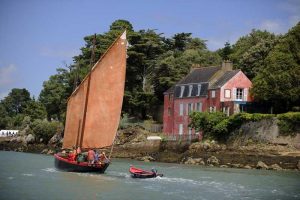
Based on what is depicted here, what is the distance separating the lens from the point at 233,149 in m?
71.3

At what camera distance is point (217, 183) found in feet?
152

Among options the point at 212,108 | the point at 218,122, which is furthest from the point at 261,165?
the point at 212,108

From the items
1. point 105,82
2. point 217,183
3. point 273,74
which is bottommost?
point 217,183

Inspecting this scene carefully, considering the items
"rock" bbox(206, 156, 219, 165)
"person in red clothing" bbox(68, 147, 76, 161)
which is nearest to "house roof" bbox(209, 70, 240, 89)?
"rock" bbox(206, 156, 219, 165)

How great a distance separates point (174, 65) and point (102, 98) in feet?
140

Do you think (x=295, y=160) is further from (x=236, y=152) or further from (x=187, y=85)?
(x=187, y=85)

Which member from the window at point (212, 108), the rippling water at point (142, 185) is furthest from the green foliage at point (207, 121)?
the rippling water at point (142, 185)

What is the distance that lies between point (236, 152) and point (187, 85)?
18916 mm

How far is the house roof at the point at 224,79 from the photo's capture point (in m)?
80.2

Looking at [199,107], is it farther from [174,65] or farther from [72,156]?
[72,156]

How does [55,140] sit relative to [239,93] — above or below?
below

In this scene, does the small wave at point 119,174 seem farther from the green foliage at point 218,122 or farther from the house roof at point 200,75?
the house roof at point 200,75

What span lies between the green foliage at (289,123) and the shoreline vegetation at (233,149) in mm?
237

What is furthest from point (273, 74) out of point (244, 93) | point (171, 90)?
point (171, 90)
